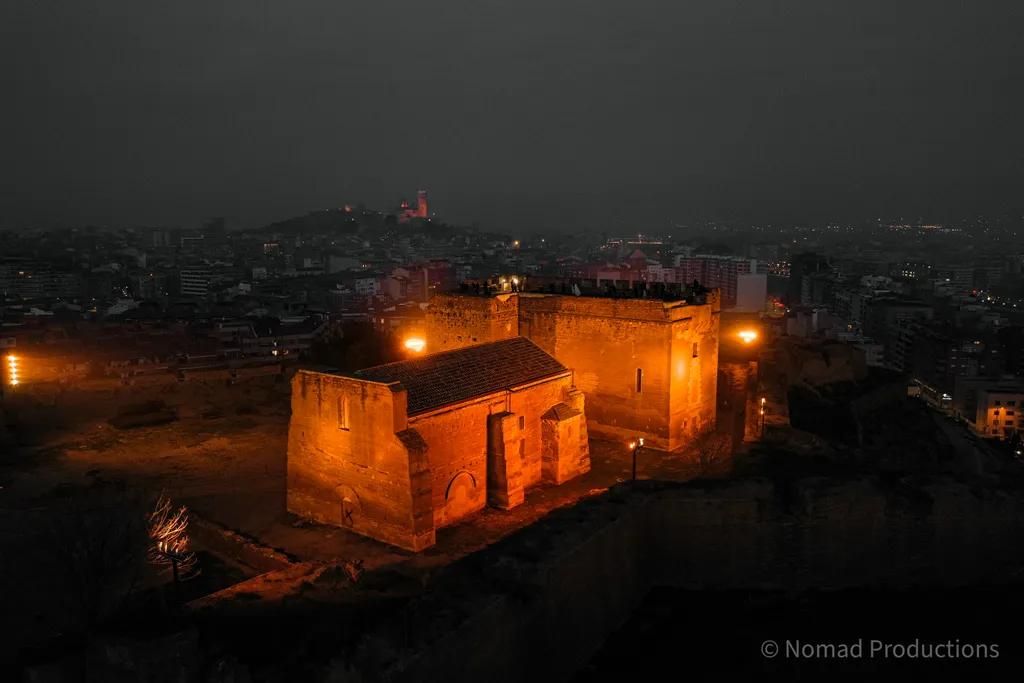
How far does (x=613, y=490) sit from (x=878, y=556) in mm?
5126

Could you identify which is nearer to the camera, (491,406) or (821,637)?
(821,637)

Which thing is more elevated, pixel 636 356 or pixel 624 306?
pixel 624 306

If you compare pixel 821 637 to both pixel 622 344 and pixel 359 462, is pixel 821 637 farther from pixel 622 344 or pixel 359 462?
pixel 622 344

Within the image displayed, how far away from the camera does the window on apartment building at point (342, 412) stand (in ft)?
53.4

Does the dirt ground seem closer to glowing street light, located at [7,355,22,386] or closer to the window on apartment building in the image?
the window on apartment building

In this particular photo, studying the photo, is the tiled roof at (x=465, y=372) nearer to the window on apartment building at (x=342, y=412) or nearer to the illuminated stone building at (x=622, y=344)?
the window on apartment building at (x=342, y=412)

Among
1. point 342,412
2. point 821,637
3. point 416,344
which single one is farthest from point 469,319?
point 821,637

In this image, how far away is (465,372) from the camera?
1848cm

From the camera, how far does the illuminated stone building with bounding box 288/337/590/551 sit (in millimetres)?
15672

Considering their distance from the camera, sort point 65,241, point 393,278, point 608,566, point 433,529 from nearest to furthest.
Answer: point 608,566 → point 433,529 → point 393,278 → point 65,241

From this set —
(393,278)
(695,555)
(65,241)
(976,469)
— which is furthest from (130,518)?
(65,241)

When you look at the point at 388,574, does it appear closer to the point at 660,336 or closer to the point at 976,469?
the point at 660,336

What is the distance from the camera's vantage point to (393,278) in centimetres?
9369

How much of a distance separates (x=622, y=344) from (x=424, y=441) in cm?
856
